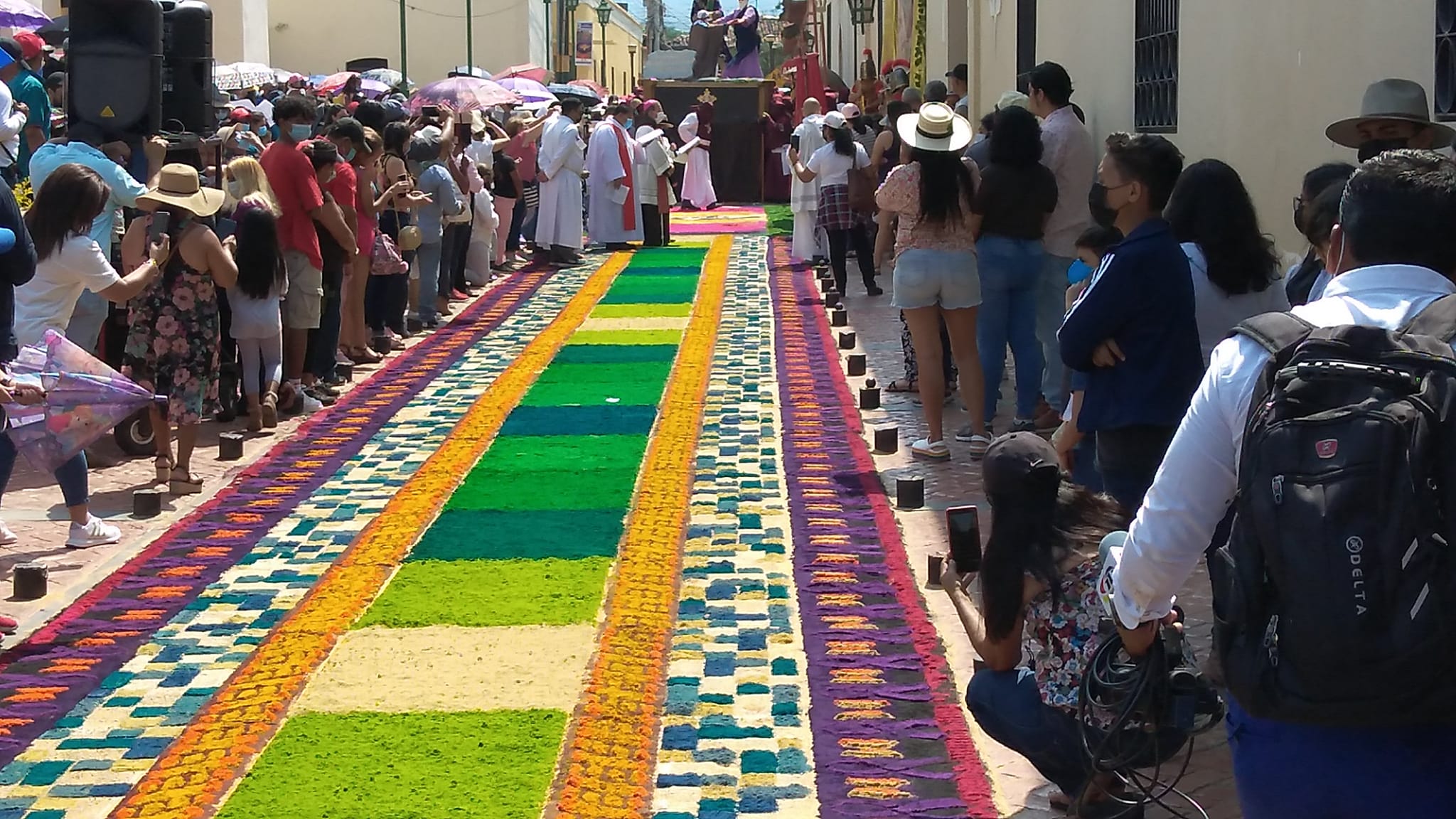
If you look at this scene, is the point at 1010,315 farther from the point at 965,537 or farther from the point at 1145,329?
the point at 965,537

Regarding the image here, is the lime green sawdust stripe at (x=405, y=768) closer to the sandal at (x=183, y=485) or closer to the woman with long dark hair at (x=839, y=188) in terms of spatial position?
the sandal at (x=183, y=485)

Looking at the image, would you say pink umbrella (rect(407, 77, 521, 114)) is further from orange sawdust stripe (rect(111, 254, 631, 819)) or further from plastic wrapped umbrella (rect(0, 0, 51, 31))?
orange sawdust stripe (rect(111, 254, 631, 819))

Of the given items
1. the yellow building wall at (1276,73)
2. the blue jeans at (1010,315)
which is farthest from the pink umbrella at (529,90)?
the blue jeans at (1010,315)

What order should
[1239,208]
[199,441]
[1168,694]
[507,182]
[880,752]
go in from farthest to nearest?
1. [507,182]
2. [199,441]
3. [1239,208]
4. [880,752]
5. [1168,694]

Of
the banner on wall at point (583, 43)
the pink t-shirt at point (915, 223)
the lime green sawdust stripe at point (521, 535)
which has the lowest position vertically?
the lime green sawdust stripe at point (521, 535)

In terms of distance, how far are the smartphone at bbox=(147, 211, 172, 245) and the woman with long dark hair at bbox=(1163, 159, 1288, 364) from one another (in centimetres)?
503

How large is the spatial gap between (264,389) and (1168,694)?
7787mm

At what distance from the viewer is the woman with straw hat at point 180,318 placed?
8641 mm

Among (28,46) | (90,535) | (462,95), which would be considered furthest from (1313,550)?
(462,95)

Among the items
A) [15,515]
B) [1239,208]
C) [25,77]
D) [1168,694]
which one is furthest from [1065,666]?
[25,77]

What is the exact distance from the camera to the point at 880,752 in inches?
205

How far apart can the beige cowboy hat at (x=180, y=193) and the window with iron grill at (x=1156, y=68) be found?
232 inches

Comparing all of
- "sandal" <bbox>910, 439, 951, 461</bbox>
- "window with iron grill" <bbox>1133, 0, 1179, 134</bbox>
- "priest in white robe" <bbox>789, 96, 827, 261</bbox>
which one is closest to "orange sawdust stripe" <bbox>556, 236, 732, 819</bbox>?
"sandal" <bbox>910, 439, 951, 461</bbox>

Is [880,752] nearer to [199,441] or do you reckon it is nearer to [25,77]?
[199,441]
